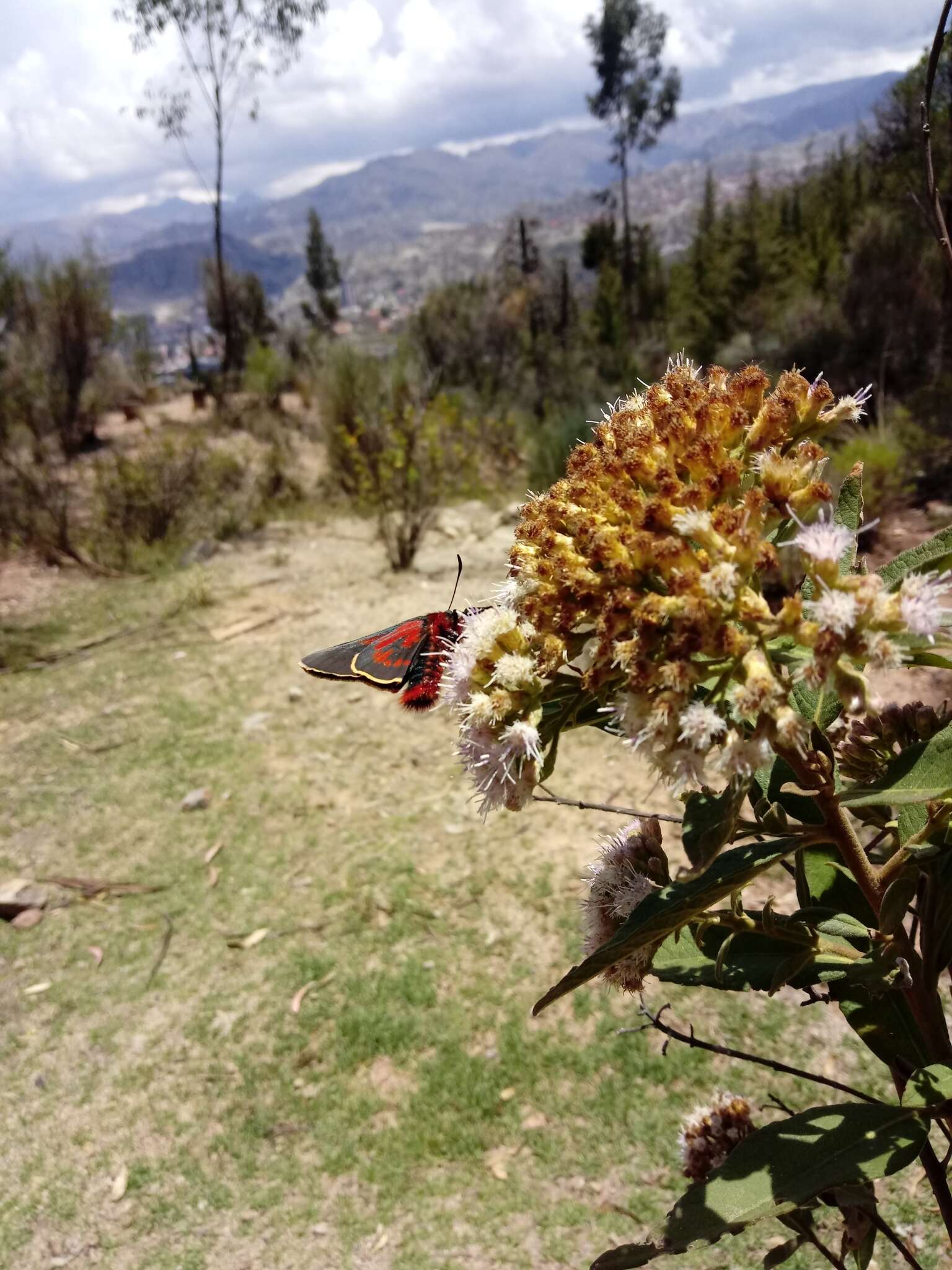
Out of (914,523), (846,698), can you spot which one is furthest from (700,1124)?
(914,523)

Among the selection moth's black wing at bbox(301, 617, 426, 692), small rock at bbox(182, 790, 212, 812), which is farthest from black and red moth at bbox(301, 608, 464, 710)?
small rock at bbox(182, 790, 212, 812)

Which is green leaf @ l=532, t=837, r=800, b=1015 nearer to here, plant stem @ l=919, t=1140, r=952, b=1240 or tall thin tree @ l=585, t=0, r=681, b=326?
plant stem @ l=919, t=1140, r=952, b=1240

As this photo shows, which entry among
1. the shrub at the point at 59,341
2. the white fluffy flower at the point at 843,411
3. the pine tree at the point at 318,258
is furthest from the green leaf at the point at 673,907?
the pine tree at the point at 318,258

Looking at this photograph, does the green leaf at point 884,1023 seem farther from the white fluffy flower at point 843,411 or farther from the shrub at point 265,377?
the shrub at point 265,377

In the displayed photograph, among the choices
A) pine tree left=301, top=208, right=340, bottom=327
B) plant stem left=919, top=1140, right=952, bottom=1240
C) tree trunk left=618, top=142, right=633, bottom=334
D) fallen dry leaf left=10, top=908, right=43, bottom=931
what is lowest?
fallen dry leaf left=10, top=908, right=43, bottom=931

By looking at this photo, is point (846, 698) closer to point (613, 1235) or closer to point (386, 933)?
point (613, 1235)
